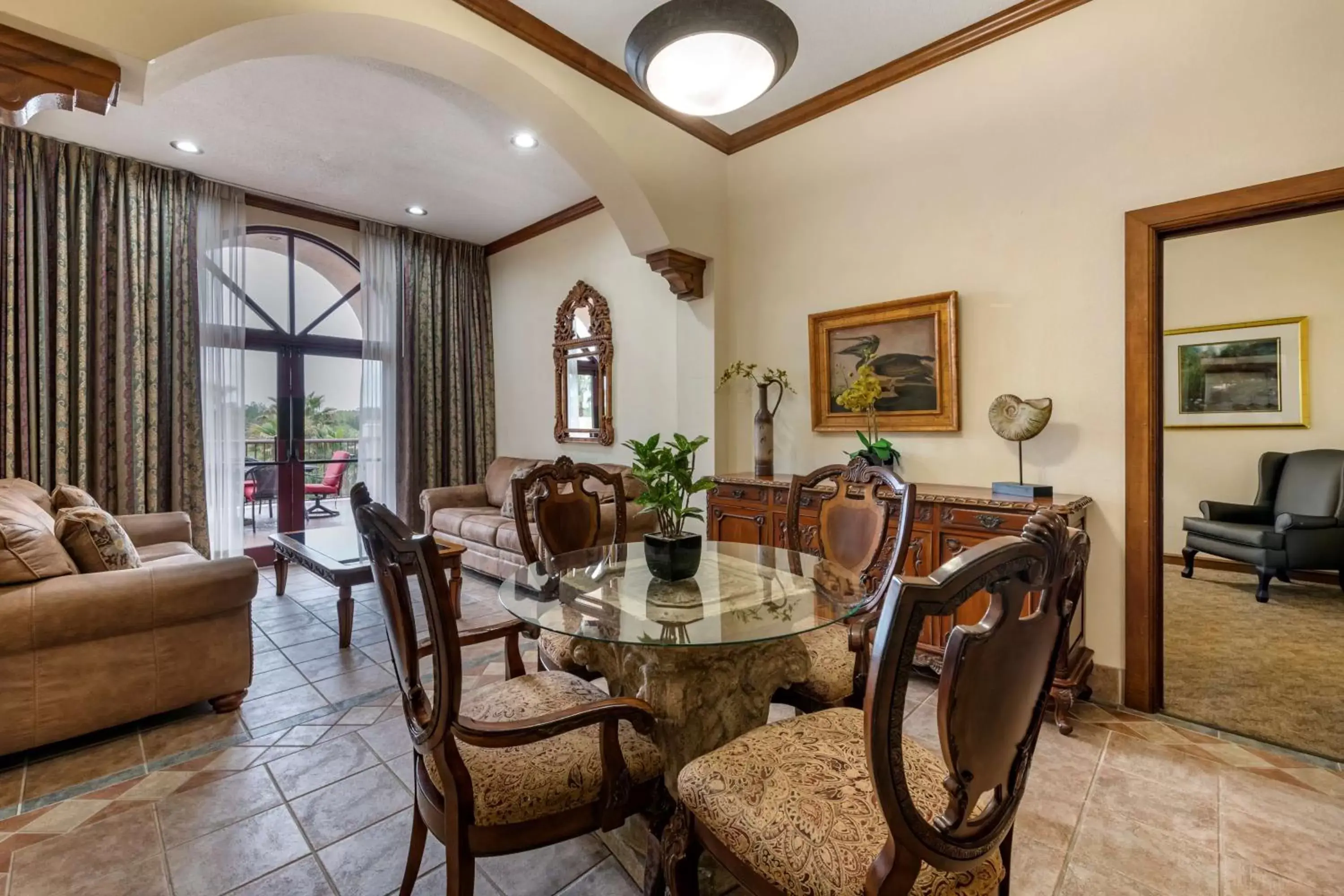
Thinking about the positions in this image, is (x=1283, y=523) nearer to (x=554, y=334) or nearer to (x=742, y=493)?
(x=742, y=493)

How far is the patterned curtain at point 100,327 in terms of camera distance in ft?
12.1

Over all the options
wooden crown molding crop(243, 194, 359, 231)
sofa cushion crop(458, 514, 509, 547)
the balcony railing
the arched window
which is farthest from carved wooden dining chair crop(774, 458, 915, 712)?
wooden crown molding crop(243, 194, 359, 231)

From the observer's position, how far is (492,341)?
6039 millimetres

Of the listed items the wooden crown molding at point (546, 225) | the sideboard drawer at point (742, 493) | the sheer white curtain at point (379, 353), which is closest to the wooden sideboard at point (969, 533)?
the sideboard drawer at point (742, 493)

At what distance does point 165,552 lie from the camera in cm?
342

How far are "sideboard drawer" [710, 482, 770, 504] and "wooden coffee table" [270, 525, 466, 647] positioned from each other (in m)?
1.51

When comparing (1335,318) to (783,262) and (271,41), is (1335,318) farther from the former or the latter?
(271,41)

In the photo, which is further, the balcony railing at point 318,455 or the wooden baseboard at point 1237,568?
the balcony railing at point 318,455

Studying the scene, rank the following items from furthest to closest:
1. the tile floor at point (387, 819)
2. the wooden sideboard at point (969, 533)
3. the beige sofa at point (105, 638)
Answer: the wooden sideboard at point (969, 533), the beige sofa at point (105, 638), the tile floor at point (387, 819)

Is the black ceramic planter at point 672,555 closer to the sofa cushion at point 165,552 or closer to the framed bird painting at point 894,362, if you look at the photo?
the framed bird painting at point 894,362

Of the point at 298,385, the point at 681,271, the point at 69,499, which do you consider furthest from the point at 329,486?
the point at 681,271

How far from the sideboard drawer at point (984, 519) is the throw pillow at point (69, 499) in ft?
14.1

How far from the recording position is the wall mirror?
4797mm

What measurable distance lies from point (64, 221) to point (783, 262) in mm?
4778
